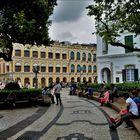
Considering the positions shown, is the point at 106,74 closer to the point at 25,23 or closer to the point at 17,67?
the point at 25,23

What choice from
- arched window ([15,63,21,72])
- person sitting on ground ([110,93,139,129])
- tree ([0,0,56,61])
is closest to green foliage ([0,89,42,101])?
tree ([0,0,56,61])

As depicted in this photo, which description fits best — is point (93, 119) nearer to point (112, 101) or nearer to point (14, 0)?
point (112, 101)

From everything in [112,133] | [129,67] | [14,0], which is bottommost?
[112,133]

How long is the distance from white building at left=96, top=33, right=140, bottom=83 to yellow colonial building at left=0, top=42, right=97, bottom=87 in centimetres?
3330

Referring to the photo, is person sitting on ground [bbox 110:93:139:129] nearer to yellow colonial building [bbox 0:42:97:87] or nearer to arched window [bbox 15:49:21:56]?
yellow colonial building [bbox 0:42:97:87]

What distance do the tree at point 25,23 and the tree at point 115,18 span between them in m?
6.08

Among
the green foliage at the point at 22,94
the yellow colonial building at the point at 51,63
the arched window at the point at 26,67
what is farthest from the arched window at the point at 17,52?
the green foliage at the point at 22,94

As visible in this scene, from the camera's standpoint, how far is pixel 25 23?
23094 mm

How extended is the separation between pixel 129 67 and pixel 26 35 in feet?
61.6

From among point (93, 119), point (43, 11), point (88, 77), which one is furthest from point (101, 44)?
point (88, 77)

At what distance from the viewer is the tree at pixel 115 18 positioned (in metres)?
16.0

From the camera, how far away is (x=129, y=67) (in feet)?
130

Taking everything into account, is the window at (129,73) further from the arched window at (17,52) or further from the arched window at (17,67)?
the arched window at (17,67)

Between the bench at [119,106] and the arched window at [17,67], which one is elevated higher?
the arched window at [17,67]
